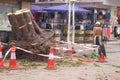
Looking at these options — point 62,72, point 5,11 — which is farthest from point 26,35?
point 5,11

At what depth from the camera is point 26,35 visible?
15195 millimetres

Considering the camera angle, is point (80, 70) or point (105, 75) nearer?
point (105, 75)

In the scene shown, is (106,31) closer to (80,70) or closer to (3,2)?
(3,2)

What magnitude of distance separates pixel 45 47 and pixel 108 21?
22.1 meters

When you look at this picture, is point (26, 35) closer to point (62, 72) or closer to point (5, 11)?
point (62, 72)

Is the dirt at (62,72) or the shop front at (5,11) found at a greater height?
the shop front at (5,11)

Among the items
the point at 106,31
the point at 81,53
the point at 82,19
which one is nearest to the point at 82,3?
the point at 82,19

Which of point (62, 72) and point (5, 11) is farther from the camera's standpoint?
point (5, 11)

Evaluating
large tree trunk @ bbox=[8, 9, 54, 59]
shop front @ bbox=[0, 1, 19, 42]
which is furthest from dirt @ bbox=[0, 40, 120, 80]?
shop front @ bbox=[0, 1, 19, 42]

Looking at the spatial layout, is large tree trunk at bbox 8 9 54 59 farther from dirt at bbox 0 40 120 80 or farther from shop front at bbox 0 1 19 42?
shop front at bbox 0 1 19 42

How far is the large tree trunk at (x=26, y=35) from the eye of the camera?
14.9m

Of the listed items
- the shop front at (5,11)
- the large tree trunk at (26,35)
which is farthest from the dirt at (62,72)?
the shop front at (5,11)

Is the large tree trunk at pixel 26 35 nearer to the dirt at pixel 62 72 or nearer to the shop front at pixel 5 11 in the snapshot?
the dirt at pixel 62 72

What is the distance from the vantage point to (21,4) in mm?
19016
